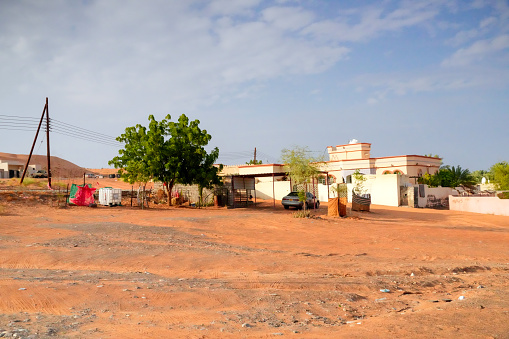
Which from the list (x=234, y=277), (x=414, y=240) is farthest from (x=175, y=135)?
(x=234, y=277)

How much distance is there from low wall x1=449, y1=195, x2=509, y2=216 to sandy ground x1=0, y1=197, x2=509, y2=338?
1265 cm

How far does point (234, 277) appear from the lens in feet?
32.9

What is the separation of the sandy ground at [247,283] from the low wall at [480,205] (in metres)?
12.7

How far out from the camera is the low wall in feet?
99.8

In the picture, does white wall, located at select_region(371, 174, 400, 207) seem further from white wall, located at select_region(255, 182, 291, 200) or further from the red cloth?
the red cloth

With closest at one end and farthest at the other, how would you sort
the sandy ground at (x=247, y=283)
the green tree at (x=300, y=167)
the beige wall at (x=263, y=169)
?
the sandy ground at (x=247, y=283) → the green tree at (x=300, y=167) → the beige wall at (x=263, y=169)

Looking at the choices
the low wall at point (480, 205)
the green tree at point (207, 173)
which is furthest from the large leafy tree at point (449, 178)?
the green tree at point (207, 173)

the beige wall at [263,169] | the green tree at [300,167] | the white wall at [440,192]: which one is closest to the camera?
the green tree at [300,167]

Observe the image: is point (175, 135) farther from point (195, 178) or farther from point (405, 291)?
point (405, 291)

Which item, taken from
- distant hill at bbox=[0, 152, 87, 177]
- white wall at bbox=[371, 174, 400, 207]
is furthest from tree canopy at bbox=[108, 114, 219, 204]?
distant hill at bbox=[0, 152, 87, 177]

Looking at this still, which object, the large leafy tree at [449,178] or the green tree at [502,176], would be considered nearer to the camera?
the green tree at [502,176]

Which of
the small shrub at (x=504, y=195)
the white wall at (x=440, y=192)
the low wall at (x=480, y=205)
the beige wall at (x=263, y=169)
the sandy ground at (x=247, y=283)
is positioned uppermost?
the beige wall at (x=263, y=169)

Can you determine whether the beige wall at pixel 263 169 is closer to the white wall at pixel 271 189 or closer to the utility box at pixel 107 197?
the white wall at pixel 271 189

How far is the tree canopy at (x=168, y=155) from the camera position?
99.9 ft
